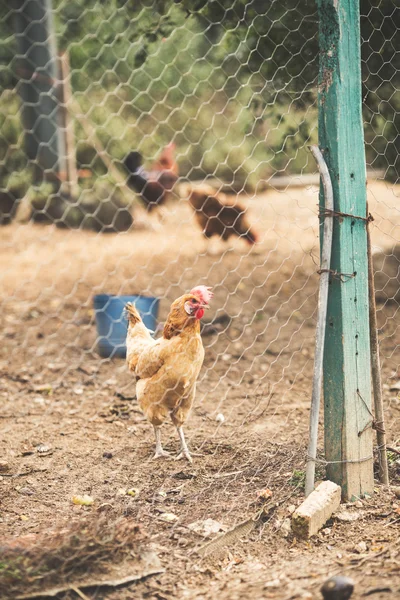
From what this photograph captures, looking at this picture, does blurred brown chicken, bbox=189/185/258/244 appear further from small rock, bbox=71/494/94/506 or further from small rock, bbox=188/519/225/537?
small rock, bbox=188/519/225/537

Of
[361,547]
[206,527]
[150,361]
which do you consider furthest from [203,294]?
[361,547]

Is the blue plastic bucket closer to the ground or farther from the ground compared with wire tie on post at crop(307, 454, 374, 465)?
farther from the ground

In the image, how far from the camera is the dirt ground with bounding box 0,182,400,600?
212 centimetres

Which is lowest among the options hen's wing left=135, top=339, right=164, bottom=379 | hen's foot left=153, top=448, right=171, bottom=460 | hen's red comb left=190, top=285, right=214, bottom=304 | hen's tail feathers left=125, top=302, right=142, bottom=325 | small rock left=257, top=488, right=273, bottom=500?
small rock left=257, top=488, right=273, bottom=500

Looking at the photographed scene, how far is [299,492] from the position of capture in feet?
8.45

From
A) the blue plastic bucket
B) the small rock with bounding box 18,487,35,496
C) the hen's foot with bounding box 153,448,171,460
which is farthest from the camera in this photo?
the blue plastic bucket

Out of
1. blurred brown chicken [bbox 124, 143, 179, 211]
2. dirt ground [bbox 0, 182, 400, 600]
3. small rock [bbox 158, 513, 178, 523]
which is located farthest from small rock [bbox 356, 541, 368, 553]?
blurred brown chicken [bbox 124, 143, 179, 211]

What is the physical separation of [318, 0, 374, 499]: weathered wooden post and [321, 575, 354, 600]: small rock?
764mm

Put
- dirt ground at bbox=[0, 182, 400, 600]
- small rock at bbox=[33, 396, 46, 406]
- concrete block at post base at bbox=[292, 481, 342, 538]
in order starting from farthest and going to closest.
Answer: small rock at bbox=[33, 396, 46, 406]
concrete block at post base at bbox=[292, 481, 342, 538]
dirt ground at bbox=[0, 182, 400, 600]

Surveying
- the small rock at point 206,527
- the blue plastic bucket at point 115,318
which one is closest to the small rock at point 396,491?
the small rock at point 206,527

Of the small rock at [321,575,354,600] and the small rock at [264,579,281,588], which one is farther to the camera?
the small rock at [264,579,281,588]

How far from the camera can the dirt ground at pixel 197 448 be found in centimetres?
212

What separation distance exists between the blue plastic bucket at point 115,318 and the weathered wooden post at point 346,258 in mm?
1814

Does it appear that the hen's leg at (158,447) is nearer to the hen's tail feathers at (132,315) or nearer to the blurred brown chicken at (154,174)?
the hen's tail feathers at (132,315)
